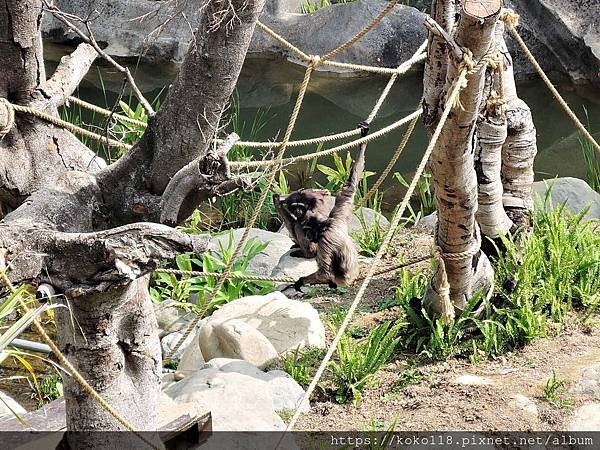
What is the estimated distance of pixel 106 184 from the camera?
3.65 metres

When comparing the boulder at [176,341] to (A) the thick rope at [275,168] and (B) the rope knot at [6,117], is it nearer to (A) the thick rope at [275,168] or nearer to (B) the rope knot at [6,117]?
(A) the thick rope at [275,168]

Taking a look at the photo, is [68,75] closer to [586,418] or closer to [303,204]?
[303,204]

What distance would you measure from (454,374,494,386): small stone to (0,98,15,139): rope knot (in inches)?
114

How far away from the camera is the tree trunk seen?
411 centimetres

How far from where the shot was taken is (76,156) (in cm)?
385

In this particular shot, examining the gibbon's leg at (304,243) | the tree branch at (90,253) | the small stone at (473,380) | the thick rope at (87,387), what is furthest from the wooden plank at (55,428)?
the gibbon's leg at (304,243)

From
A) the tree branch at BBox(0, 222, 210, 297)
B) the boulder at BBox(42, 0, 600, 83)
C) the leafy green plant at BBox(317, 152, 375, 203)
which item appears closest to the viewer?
the tree branch at BBox(0, 222, 210, 297)

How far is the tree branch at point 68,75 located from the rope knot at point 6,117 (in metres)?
0.39

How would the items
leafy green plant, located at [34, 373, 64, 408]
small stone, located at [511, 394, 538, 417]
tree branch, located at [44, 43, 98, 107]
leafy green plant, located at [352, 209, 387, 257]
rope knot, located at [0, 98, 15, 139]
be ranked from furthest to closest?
1. leafy green plant, located at [352, 209, 387, 257]
2. leafy green plant, located at [34, 373, 64, 408]
3. small stone, located at [511, 394, 538, 417]
4. tree branch, located at [44, 43, 98, 107]
5. rope knot, located at [0, 98, 15, 139]

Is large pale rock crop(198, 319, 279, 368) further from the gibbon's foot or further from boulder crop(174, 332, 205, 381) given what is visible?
the gibbon's foot

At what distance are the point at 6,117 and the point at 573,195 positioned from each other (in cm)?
526

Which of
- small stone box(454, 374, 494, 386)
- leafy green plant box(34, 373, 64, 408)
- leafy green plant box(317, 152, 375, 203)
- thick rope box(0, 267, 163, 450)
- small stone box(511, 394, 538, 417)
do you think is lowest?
leafy green plant box(34, 373, 64, 408)

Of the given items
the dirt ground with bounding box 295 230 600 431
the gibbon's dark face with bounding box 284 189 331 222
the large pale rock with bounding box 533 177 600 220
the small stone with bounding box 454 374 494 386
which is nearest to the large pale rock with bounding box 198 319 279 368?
the dirt ground with bounding box 295 230 600 431

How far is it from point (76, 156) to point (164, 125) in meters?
0.56
